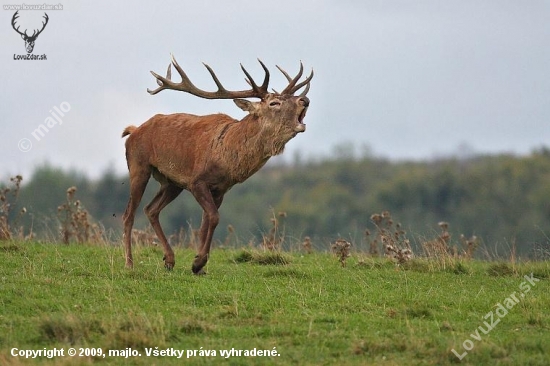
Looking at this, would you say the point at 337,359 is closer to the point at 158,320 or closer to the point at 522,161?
the point at 158,320

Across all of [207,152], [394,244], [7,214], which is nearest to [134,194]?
[207,152]

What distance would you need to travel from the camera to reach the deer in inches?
512

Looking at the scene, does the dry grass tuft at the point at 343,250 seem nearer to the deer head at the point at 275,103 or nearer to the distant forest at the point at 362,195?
the deer head at the point at 275,103

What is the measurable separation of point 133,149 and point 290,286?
138 inches

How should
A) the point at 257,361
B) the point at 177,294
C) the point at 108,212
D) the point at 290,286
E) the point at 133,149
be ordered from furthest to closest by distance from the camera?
1. the point at 108,212
2. the point at 133,149
3. the point at 290,286
4. the point at 177,294
5. the point at 257,361

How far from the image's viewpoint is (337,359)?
8.72m

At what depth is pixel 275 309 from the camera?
1040cm

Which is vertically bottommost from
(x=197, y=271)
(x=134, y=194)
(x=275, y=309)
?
(x=275, y=309)

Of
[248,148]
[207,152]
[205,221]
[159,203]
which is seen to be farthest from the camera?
[159,203]

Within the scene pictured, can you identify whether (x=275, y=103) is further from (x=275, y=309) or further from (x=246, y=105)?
(x=275, y=309)

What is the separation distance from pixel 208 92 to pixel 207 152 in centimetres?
112

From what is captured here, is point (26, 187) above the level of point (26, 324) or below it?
above

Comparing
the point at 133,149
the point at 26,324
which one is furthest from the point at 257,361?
the point at 133,149

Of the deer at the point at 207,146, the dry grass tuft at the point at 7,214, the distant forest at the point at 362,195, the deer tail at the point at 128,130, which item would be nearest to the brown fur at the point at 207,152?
the deer at the point at 207,146
